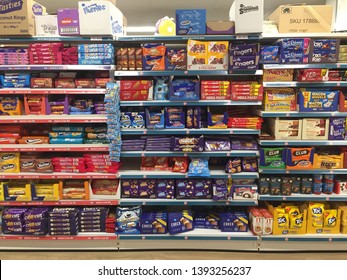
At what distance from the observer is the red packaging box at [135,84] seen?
326 centimetres

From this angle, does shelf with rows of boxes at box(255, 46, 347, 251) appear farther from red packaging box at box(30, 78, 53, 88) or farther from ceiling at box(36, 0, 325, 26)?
red packaging box at box(30, 78, 53, 88)

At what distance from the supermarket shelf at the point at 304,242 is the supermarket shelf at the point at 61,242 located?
188 centimetres

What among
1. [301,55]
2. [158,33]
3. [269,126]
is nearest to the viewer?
[301,55]

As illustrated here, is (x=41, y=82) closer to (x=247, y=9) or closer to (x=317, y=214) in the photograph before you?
(x=247, y=9)

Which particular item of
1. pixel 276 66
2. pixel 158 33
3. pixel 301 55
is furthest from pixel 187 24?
pixel 301 55

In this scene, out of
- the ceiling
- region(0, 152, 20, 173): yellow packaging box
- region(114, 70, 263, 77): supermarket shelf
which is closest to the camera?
region(114, 70, 263, 77): supermarket shelf

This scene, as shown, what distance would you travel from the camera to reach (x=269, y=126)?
11.8ft

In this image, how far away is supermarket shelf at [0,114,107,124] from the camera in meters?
3.28

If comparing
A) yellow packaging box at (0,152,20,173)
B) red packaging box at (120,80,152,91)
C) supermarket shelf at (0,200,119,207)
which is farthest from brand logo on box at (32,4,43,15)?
Answer: supermarket shelf at (0,200,119,207)

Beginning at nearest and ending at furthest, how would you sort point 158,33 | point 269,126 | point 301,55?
point 301,55 → point 158,33 → point 269,126

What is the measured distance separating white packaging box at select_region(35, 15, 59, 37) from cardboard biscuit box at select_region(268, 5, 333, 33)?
104 inches

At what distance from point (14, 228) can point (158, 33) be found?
9.71ft

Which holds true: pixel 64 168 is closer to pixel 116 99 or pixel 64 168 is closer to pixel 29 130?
pixel 29 130

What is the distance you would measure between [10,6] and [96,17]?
0.97 m
